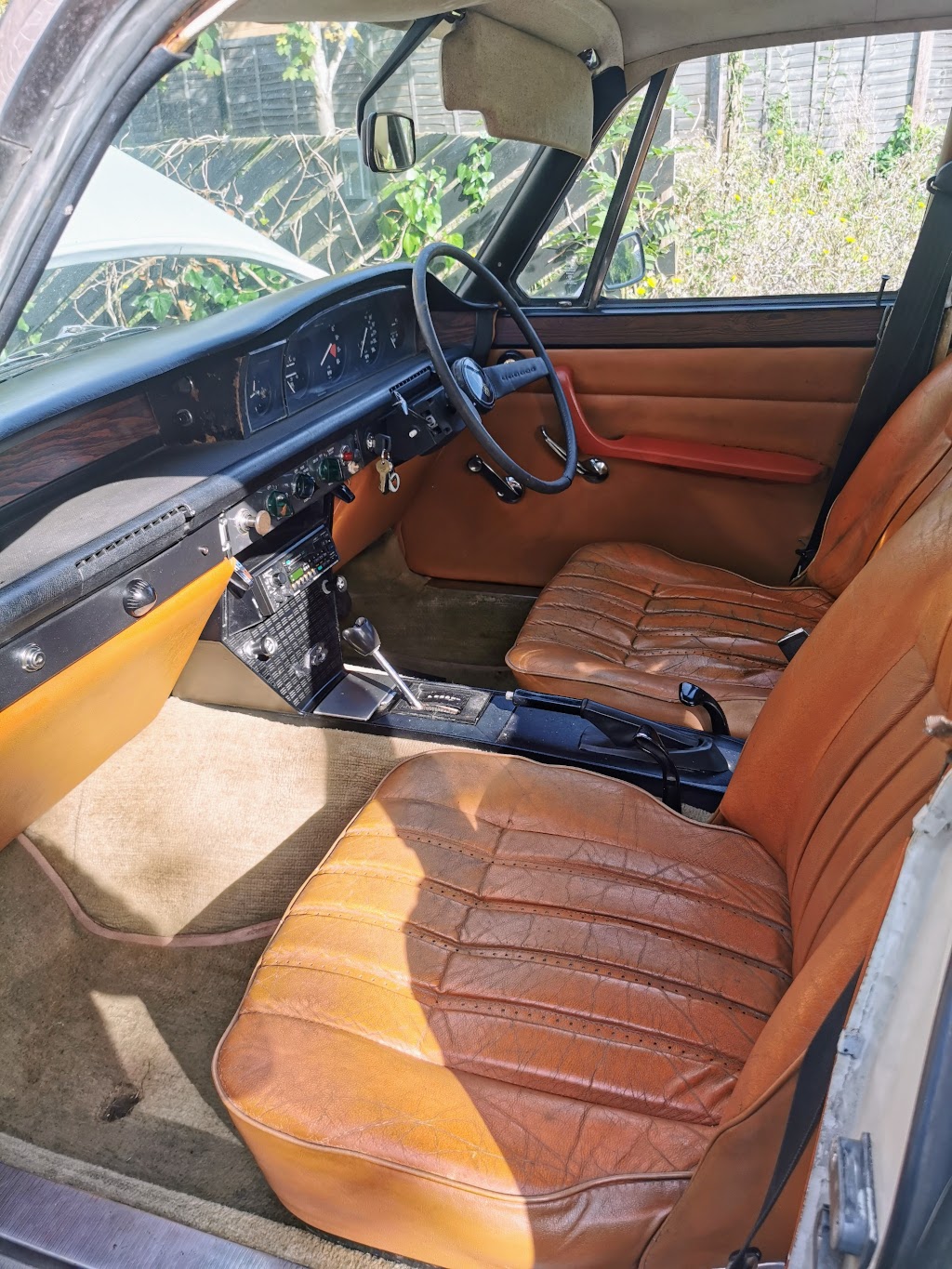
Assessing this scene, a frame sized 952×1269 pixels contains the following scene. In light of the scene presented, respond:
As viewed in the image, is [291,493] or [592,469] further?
[592,469]

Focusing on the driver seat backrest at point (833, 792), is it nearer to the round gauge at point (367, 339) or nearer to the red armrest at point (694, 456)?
the red armrest at point (694, 456)

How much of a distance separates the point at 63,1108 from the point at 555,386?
5.86ft

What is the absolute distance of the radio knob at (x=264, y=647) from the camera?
1736 millimetres

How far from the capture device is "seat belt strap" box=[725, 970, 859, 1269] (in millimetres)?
659

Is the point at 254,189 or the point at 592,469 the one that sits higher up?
the point at 254,189

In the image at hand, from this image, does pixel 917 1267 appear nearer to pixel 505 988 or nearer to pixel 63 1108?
pixel 505 988

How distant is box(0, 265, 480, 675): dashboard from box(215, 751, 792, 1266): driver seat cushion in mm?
525

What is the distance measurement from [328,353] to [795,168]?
123cm

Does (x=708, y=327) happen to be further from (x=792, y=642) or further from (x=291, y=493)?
(x=291, y=493)

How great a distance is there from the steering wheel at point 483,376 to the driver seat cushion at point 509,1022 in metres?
0.76

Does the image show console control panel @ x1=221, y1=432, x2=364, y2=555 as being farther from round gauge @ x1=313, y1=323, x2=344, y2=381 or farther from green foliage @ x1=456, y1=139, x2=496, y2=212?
green foliage @ x1=456, y1=139, x2=496, y2=212

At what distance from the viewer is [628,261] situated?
2424 mm

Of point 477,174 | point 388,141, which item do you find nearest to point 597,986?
point 388,141

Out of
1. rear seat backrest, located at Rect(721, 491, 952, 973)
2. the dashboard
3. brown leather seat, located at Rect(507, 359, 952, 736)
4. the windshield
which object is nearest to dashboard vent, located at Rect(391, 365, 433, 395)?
the dashboard
